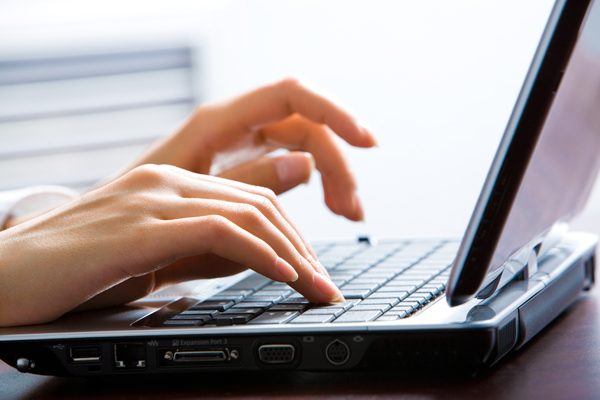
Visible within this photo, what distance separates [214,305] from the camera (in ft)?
1.70

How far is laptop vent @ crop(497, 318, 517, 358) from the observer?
16.6 inches

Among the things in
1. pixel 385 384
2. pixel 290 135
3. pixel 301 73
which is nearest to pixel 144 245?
pixel 385 384

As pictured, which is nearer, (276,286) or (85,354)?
(85,354)

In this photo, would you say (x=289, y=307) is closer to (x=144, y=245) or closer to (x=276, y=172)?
(x=144, y=245)

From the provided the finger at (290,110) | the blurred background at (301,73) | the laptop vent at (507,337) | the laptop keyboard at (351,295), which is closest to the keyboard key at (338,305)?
the laptop keyboard at (351,295)

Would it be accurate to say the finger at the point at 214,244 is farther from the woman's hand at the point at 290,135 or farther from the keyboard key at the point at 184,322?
the woman's hand at the point at 290,135

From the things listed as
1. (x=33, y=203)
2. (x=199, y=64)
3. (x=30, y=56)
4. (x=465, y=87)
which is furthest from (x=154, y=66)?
(x=33, y=203)

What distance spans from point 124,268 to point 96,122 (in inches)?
93.6

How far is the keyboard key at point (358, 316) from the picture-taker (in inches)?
17.4

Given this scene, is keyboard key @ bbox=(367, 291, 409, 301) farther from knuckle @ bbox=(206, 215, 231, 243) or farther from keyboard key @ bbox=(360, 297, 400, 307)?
knuckle @ bbox=(206, 215, 231, 243)

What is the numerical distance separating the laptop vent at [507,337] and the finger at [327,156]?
1.35 ft

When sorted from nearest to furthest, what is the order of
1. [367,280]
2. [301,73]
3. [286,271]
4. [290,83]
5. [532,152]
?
[532,152] → [286,271] → [367,280] → [290,83] → [301,73]

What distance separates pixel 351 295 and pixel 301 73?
2116mm

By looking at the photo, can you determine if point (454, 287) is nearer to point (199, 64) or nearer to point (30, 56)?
point (199, 64)
